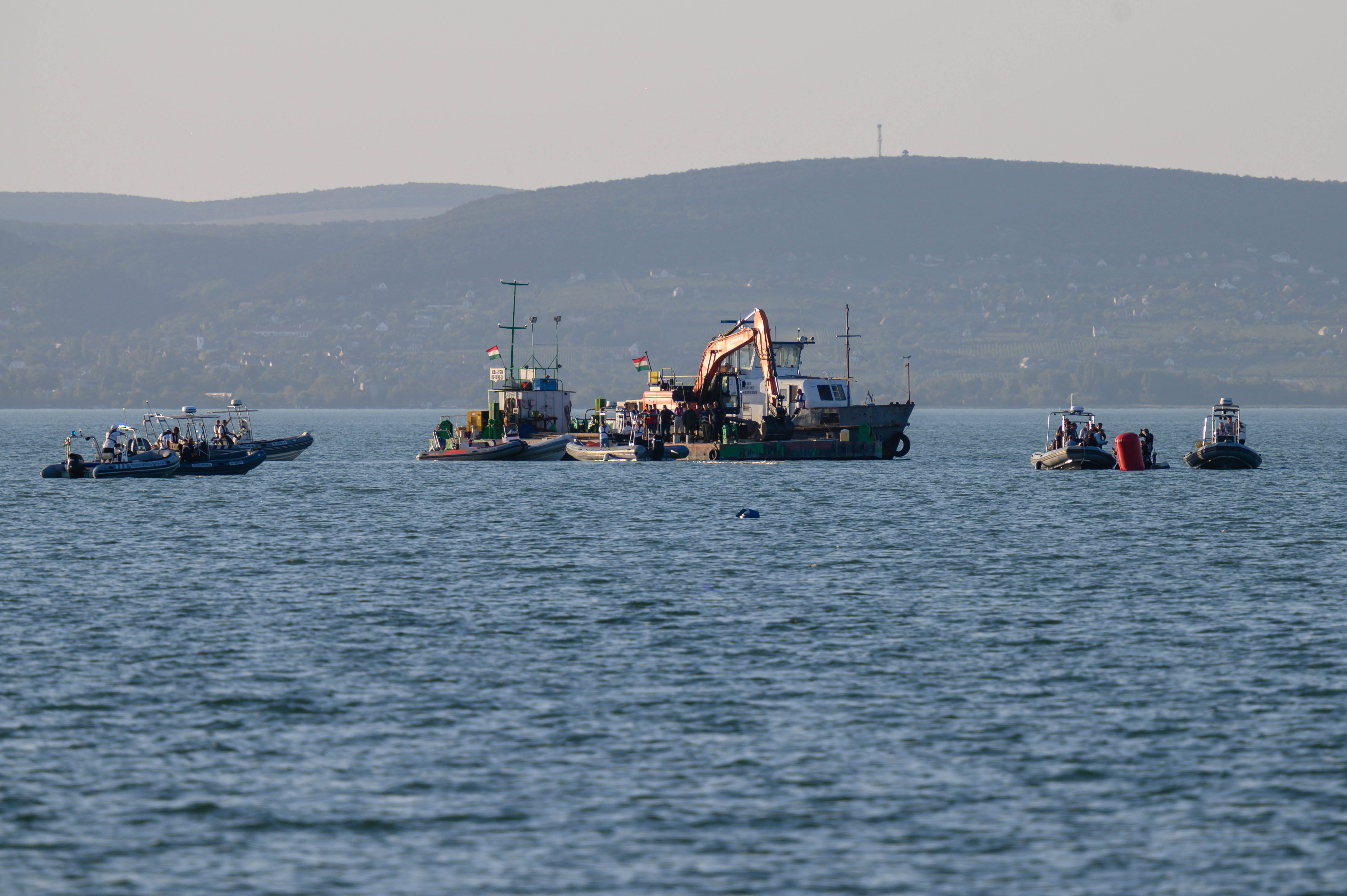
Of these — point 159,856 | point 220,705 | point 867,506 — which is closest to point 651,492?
point 867,506

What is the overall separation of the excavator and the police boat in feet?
125

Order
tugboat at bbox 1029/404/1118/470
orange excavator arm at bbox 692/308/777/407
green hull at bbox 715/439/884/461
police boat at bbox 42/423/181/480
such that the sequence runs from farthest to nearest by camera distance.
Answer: green hull at bbox 715/439/884/461, orange excavator arm at bbox 692/308/777/407, tugboat at bbox 1029/404/1118/470, police boat at bbox 42/423/181/480

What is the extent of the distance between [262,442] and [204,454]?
12.6 meters

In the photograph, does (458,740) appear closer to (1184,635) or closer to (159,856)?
(159,856)

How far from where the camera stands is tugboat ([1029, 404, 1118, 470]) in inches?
3620

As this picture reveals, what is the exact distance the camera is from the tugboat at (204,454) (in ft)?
305

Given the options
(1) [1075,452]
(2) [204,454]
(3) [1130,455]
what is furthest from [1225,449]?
(2) [204,454]

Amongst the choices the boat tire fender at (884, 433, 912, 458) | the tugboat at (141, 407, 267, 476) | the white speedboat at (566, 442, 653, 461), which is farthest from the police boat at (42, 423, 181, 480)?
the boat tire fender at (884, 433, 912, 458)

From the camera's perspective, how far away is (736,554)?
52094 millimetres

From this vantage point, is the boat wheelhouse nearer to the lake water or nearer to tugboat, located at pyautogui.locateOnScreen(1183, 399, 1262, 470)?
tugboat, located at pyautogui.locateOnScreen(1183, 399, 1262, 470)

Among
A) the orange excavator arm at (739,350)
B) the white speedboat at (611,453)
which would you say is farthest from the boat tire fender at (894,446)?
the white speedboat at (611,453)

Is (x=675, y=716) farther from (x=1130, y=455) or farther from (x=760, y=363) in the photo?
(x=760, y=363)

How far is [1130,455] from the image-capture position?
316ft

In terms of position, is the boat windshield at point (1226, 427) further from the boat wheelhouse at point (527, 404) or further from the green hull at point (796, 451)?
the boat wheelhouse at point (527, 404)
